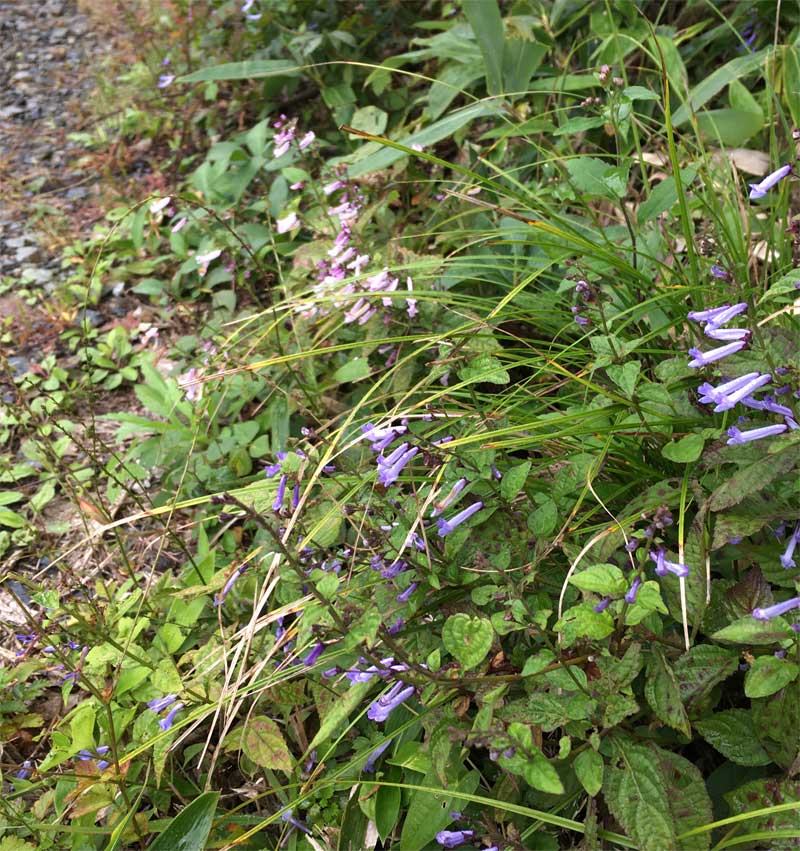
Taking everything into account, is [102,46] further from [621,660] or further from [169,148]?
[621,660]

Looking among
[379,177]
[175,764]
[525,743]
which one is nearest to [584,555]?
[525,743]

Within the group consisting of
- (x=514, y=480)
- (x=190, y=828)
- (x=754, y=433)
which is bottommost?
(x=190, y=828)

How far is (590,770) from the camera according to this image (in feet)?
4.37

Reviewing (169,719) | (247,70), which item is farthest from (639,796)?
(247,70)

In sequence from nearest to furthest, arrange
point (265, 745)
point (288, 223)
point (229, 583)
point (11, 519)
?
1. point (229, 583)
2. point (265, 745)
3. point (11, 519)
4. point (288, 223)

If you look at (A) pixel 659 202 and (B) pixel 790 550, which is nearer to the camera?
(B) pixel 790 550

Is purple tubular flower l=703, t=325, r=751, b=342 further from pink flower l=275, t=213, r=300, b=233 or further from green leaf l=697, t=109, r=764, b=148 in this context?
pink flower l=275, t=213, r=300, b=233

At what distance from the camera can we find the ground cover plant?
1.37m

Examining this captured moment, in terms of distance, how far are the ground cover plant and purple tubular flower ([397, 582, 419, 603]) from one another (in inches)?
0.7

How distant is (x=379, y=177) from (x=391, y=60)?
0.52 m

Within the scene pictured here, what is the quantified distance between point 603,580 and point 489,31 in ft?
7.04

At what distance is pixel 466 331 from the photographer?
6.59 ft

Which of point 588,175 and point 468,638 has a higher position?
point 588,175

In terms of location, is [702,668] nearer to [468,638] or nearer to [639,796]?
[639,796]
